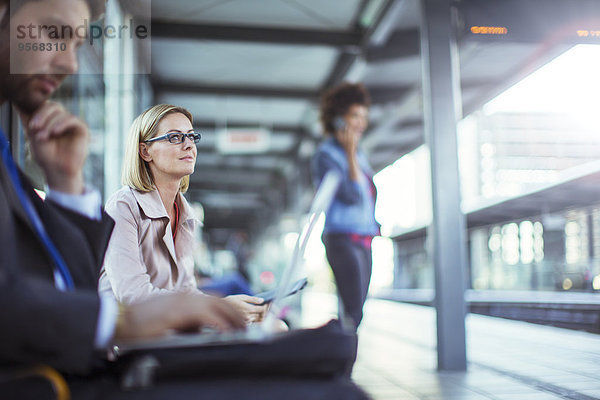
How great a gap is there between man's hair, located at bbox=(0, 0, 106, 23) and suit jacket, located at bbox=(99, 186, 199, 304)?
1.50ft

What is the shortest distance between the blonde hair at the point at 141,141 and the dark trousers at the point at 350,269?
1671mm

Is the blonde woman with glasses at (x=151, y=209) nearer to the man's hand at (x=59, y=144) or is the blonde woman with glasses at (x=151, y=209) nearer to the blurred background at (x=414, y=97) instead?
the blurred background at (x=414, y=97)

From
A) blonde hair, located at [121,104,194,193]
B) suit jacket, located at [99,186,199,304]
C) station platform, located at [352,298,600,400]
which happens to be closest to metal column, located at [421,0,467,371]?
station platform, located at [352,298,600,400]

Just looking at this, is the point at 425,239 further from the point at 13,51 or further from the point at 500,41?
the point at 13,51

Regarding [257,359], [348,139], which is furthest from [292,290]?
[348,139]

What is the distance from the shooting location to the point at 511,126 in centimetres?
1331

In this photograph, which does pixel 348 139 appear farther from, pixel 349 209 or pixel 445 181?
pixel 445 181

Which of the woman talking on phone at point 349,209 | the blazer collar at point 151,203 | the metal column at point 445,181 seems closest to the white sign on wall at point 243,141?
the metal column at point 445,181

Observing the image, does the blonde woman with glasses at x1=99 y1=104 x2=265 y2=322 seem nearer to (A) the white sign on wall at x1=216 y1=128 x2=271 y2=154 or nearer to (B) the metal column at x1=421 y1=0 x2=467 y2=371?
(B) the metal column at x1=421 y1=0 x2=467 y2=371

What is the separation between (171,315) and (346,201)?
89.6 inches

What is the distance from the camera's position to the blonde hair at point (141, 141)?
1473mm

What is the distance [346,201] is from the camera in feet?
10.1

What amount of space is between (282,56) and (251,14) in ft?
5.91

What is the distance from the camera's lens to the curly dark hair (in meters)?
3.35
